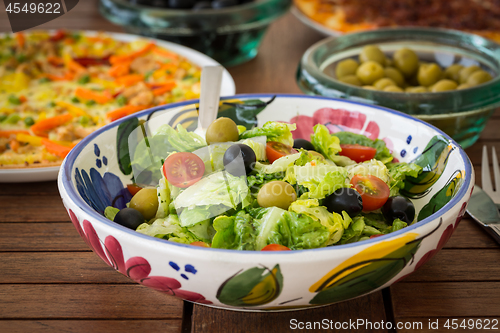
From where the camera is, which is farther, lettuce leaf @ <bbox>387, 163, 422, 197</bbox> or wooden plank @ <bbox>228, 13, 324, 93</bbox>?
wooden plank @ <bbox>228, 13, 324, 93</bbox>

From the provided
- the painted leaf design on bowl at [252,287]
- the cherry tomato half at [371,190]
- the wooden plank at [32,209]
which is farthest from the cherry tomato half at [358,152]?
the wooden plank at [32,209]

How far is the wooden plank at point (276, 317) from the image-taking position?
2.51ft

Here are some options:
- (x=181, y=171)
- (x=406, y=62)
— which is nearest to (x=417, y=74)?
(x=406, y=62)

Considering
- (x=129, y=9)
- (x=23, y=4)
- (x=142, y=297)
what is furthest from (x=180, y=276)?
(x=23, y=4)

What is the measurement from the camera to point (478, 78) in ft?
4.76

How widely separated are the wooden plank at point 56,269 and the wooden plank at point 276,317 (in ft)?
0.60

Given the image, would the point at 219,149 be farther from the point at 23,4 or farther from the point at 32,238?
the point at 23,4

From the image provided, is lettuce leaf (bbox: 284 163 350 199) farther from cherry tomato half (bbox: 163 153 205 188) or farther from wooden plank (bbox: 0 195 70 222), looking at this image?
wooden plank (bbox: 0 195 70 222)

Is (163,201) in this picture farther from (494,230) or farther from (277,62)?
(277,62)

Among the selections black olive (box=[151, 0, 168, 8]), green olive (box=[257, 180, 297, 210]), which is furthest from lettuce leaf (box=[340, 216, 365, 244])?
black olive (box=[151, 0, 168, 8])

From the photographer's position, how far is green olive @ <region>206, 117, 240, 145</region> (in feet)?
3.10

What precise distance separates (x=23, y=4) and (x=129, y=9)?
761mm

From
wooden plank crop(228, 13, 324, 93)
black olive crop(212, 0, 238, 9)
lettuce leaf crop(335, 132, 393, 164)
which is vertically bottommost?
wooden plank crop(228, 13, 324, 93)

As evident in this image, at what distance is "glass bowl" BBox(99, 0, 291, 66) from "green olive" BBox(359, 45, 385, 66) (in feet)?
1.76
